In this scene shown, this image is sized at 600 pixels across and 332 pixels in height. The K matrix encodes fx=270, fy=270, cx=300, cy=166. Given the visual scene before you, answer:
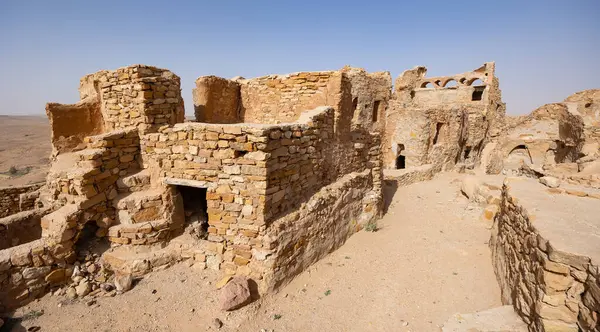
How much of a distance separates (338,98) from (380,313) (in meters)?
4.49

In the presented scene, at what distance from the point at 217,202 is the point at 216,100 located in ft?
14.9

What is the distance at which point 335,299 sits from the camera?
4.42 m

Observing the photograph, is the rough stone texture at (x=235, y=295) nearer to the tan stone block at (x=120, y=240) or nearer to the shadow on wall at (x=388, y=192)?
the tan stone block at (x=120, y=240)

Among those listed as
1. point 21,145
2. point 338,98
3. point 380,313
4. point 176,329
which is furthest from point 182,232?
point 21,145

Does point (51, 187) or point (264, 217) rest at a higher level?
point (51, 187)

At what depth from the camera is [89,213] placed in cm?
463

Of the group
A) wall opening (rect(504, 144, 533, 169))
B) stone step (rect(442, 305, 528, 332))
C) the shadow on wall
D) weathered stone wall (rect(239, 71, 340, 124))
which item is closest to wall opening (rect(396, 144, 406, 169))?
the shadow on wall

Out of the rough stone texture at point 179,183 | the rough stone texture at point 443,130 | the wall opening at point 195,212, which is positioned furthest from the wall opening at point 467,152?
the wall opening at point 195,212

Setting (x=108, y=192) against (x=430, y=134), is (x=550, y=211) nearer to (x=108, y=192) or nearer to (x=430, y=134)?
(x=108, y=192)

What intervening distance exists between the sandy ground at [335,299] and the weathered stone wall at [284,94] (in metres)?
3.73

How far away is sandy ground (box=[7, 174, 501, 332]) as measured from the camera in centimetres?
382

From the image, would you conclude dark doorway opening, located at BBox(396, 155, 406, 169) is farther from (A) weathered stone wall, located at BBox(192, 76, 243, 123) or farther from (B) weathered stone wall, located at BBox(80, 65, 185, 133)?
(B) weathered stone wall, located at BBox(80, 65, 185, 133)

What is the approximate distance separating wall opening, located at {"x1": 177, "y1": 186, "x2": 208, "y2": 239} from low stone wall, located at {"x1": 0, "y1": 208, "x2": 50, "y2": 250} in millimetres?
3773

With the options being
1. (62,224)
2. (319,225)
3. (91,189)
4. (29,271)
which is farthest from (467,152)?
(29,271)
